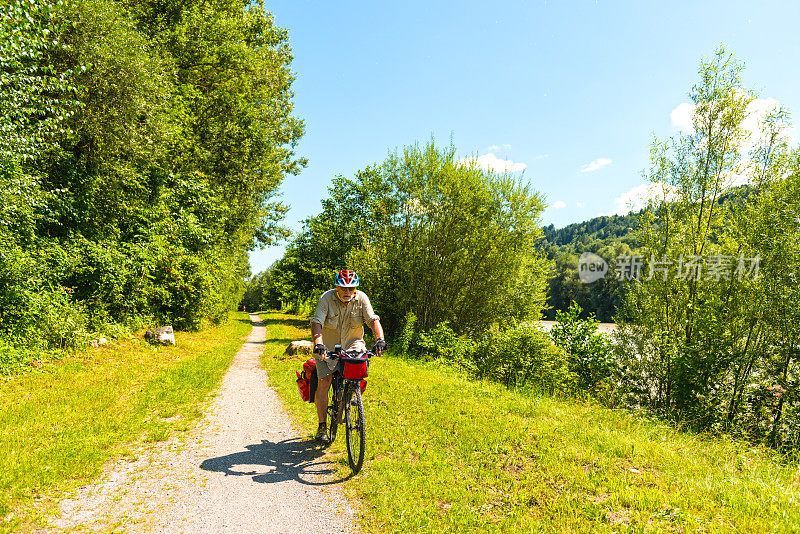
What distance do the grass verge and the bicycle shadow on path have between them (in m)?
1.46

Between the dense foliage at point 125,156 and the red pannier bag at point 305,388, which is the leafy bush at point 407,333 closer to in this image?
the dense foliage at point 125,156

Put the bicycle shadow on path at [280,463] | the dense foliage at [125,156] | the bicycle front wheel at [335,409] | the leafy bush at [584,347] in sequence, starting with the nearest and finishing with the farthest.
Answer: the bicycle shadow on path at [280,463]
the bicycle front wheel at [335,409]
the dense foliage at [125,156]
the leafy bush at [584,347]

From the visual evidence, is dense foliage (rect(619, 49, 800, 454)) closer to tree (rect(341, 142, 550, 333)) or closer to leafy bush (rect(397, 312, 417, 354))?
tree (rect(341, 142, 550, 333))

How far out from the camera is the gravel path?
3740 mm

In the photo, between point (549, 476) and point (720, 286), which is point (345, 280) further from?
point (720, 286)

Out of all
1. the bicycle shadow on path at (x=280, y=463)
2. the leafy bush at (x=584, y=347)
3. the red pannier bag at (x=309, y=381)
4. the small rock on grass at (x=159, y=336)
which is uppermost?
the leafy bush at (x=584, y=347)

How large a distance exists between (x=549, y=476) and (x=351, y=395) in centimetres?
266

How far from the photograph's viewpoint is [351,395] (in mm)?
5305

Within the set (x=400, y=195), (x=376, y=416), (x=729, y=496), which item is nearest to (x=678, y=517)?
(x=729, y=496)

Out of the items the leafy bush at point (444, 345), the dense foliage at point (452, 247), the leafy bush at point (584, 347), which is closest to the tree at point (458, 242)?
the dense foliage at point (452, 247)

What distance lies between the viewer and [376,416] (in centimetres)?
699

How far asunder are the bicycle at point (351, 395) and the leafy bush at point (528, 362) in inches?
276

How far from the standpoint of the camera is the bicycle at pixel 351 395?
196 inches

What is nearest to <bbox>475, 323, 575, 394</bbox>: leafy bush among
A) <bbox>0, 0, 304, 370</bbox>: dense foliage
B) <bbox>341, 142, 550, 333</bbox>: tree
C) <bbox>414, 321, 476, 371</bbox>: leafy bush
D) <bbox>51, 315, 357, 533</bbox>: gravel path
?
<bbox>414, 321, 476, 371</bbox>: leafy bush
